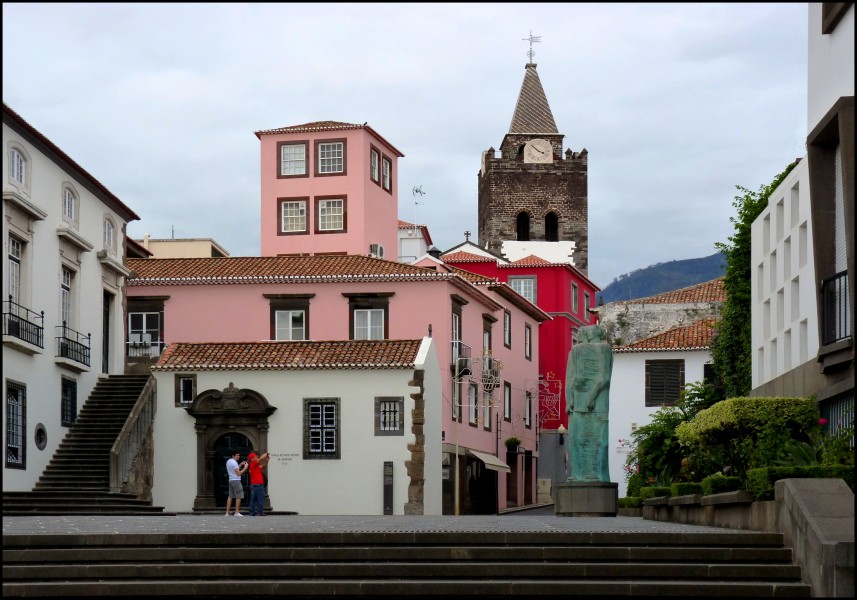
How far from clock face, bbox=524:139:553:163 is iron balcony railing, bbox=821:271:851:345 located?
70.9m

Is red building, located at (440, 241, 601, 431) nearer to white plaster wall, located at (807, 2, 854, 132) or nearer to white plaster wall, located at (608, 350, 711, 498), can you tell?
white plaster wall, located at (608, 350, 711, 498)

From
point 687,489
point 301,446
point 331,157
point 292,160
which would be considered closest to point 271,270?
Answer: point 301,446

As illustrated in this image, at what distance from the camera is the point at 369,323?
4975cm

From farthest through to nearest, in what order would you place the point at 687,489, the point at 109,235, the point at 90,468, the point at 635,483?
the point at 109,235 < the point at 90,468 < the point at 635,483 < the point at 687,489

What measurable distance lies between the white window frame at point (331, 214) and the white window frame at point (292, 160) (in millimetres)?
1834

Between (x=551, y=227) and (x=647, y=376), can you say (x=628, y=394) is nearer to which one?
(x=647, y=376)

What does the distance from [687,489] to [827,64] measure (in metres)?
6.60

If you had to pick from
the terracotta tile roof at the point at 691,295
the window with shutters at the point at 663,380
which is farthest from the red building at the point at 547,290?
the window with shutters at the point at 663,380

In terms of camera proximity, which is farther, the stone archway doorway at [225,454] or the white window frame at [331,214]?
the white window frame at [331,214]

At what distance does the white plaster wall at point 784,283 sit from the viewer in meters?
24.8

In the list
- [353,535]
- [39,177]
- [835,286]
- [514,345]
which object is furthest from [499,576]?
[514,345]

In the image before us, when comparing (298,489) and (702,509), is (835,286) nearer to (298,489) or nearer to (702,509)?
(702,509)

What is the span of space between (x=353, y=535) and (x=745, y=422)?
7561 millimetres

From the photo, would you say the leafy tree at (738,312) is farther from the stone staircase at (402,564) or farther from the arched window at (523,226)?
the arched window at (523,226)
